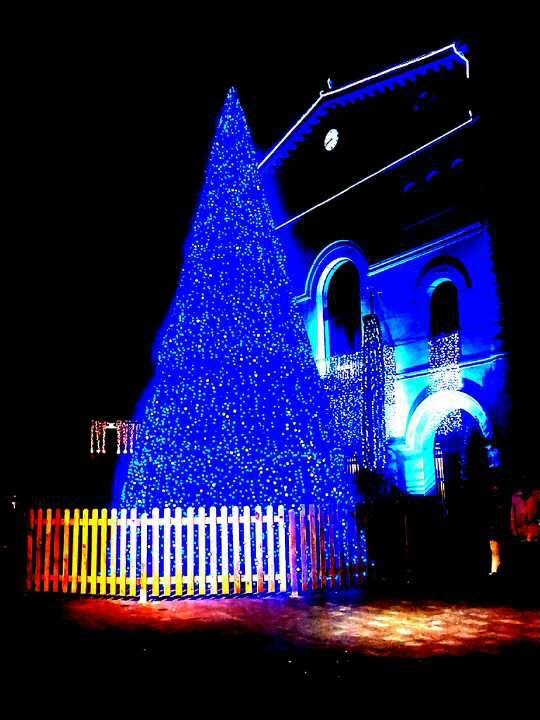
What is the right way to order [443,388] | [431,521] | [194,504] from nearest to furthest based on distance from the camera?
[194,504], [431,521], [443,388]

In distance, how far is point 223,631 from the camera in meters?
6.55

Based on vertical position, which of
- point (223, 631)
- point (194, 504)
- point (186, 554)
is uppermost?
point (194, 504)

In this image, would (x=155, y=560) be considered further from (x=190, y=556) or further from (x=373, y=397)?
(x=373, y=397)

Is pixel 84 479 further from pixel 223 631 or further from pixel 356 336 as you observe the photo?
pixel 223 631

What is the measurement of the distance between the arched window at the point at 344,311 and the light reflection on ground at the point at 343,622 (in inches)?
453

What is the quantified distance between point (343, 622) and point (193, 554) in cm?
276

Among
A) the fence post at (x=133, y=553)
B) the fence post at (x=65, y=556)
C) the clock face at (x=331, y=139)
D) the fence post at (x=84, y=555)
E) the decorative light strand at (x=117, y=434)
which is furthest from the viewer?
the decorative light strand at (x=117, y=434)

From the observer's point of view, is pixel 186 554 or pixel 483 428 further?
pixel 483 428

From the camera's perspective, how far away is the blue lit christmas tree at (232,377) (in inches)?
386

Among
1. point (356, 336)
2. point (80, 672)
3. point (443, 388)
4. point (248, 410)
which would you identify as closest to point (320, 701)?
point (80, 672)

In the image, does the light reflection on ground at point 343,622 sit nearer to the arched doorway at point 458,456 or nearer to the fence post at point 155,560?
the fence post at point 155,560

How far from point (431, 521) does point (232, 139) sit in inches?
315

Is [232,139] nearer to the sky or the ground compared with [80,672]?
nearer to the sky

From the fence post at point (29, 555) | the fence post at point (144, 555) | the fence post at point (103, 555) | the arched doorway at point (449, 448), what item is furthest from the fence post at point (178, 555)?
the arched doorway at point (449, 448)
